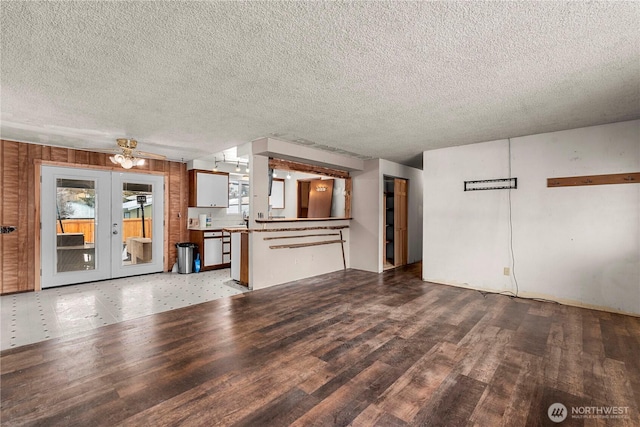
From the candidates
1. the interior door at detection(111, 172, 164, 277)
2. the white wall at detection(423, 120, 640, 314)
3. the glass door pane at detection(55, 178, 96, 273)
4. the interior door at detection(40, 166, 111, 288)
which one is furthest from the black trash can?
the white wall at detection(423, 120, 640, 314)

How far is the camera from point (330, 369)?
7.75 feet

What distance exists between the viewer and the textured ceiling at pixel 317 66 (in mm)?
1744

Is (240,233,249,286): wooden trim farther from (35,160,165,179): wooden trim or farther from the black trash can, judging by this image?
(35,160,165,179): wooden trim

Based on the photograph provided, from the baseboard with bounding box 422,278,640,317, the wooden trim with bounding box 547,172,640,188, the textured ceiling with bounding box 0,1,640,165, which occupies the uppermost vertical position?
the textured ceiling with bounding box 0,1,640,165

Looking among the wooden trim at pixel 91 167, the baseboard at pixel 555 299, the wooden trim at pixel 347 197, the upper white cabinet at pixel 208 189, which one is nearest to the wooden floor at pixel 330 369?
the baseboard at pixel 555 299

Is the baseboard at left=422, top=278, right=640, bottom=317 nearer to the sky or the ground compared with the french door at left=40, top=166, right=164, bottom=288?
nearer to the ground

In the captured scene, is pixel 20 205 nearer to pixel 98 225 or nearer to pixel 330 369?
pixel 98 225

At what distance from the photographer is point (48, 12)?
1700 mm

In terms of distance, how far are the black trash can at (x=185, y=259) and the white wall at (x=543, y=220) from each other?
494 centimetres

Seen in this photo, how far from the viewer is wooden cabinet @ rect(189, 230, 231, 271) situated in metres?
6.50

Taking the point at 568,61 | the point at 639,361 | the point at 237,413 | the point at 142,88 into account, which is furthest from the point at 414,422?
the point at 142,88

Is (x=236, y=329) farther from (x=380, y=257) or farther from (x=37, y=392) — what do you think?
(x=380, y=257)

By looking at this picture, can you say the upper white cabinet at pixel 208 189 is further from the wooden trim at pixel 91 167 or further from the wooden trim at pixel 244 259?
the wooden trim at pixel 244 259

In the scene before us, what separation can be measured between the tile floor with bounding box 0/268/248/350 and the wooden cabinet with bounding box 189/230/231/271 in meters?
0.66
